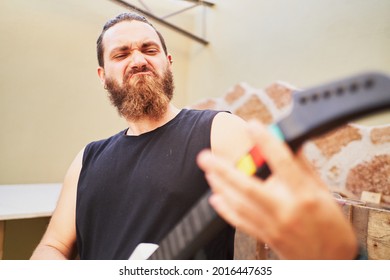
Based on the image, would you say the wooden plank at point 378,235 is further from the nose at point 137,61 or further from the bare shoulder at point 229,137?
the nose at point 137,61

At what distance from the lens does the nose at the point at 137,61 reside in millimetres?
622

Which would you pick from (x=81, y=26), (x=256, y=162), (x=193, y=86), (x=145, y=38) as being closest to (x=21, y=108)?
(x=81, y=26)

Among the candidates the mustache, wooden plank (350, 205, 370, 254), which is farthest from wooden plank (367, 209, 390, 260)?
the mustache

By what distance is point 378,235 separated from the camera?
0.56 meters

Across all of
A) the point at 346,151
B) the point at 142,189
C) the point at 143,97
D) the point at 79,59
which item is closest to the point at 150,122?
the point at 143,97

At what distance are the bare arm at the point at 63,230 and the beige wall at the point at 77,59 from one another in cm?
25

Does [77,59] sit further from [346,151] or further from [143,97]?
[346,151]

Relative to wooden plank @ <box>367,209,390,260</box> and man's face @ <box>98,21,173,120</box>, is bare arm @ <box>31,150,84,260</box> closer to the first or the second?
man's face @ <box>98,21,173,120</box>

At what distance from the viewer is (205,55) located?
3.68ft

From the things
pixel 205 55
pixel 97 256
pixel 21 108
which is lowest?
pixel 97 256

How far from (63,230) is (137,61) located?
392 mm

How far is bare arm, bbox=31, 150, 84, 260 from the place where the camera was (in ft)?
1.99
